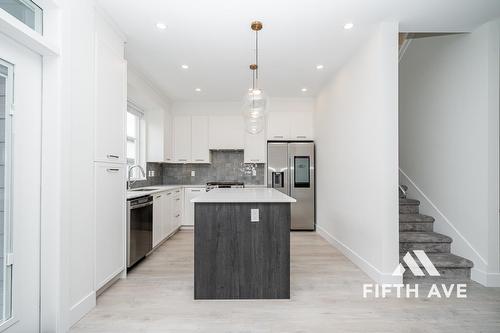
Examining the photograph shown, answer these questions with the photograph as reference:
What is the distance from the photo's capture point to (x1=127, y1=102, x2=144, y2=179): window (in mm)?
4766

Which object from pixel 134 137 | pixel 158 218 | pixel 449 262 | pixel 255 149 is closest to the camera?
pixel 449 262

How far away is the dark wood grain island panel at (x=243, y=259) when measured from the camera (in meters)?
2.36

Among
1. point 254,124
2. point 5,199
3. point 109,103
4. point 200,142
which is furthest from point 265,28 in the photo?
point 200,142

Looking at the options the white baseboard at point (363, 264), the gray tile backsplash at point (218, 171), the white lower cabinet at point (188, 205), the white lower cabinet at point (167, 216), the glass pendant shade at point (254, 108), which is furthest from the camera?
the gray tile backsplash at point (218, 171)

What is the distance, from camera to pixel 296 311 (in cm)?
216

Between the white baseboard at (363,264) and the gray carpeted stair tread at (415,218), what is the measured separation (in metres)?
0.81

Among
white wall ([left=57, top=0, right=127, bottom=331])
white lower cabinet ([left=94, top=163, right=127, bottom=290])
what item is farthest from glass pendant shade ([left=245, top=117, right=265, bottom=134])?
white wall ([left=57, top=0, right=127, bottom=331])

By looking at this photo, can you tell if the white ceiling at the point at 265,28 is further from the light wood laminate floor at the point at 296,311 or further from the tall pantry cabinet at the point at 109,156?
the light wood laminate floor at the point at 296,311

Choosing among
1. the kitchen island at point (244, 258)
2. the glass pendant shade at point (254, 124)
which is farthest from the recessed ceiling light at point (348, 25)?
the kitchen island at point (244, 258)

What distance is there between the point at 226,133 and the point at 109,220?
3.38 meters

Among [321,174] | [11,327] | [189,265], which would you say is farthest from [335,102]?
[11,327]

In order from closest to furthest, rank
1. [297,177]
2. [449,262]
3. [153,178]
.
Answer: [449,262]
[297,177]
[153,178]

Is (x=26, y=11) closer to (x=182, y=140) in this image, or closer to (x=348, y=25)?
Result: (x=348, y=25)

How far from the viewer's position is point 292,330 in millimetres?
1914
